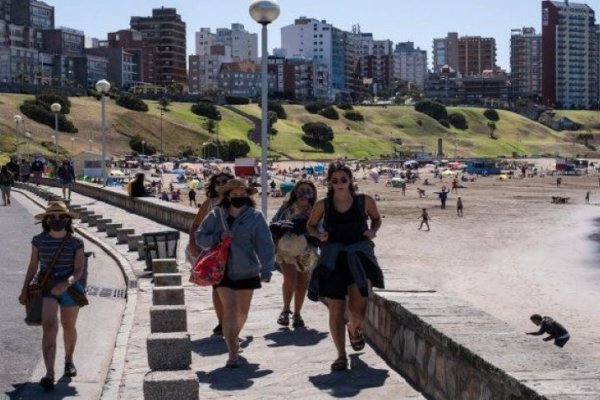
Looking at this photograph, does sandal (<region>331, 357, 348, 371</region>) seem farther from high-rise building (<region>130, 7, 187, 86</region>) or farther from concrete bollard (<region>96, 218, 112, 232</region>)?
high-rise building (<region>130, 7, 187, 86</region>)

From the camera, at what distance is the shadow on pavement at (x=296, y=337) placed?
838cm

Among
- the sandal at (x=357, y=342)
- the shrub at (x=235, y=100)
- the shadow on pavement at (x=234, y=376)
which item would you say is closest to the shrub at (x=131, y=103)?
the shrub at (x=235, y=100)

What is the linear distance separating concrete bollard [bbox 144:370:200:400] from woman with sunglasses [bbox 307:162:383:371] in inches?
65.0

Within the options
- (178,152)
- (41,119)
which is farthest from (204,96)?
(41,119)

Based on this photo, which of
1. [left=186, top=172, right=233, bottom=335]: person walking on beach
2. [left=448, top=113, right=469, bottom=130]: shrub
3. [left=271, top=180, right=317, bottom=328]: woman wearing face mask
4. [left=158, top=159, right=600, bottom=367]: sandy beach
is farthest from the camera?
[left=448, top=113, right=469, bottom=130]: shrub

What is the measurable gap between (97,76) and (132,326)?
533ft

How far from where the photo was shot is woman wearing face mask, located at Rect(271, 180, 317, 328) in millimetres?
8570

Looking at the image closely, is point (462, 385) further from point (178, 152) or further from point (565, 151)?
point (565, 151)

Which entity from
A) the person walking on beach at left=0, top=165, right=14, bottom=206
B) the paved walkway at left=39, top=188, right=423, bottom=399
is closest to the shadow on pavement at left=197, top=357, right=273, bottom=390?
the paved walkway at left=39, top=188, right=423, bottom=399

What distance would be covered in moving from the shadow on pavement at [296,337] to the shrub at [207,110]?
12898 centimetres

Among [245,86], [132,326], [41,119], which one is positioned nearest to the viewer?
[132,326]

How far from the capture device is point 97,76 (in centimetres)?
16688

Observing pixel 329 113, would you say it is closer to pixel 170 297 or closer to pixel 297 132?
pixel 297 132

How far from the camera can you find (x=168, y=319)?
7547 mm
